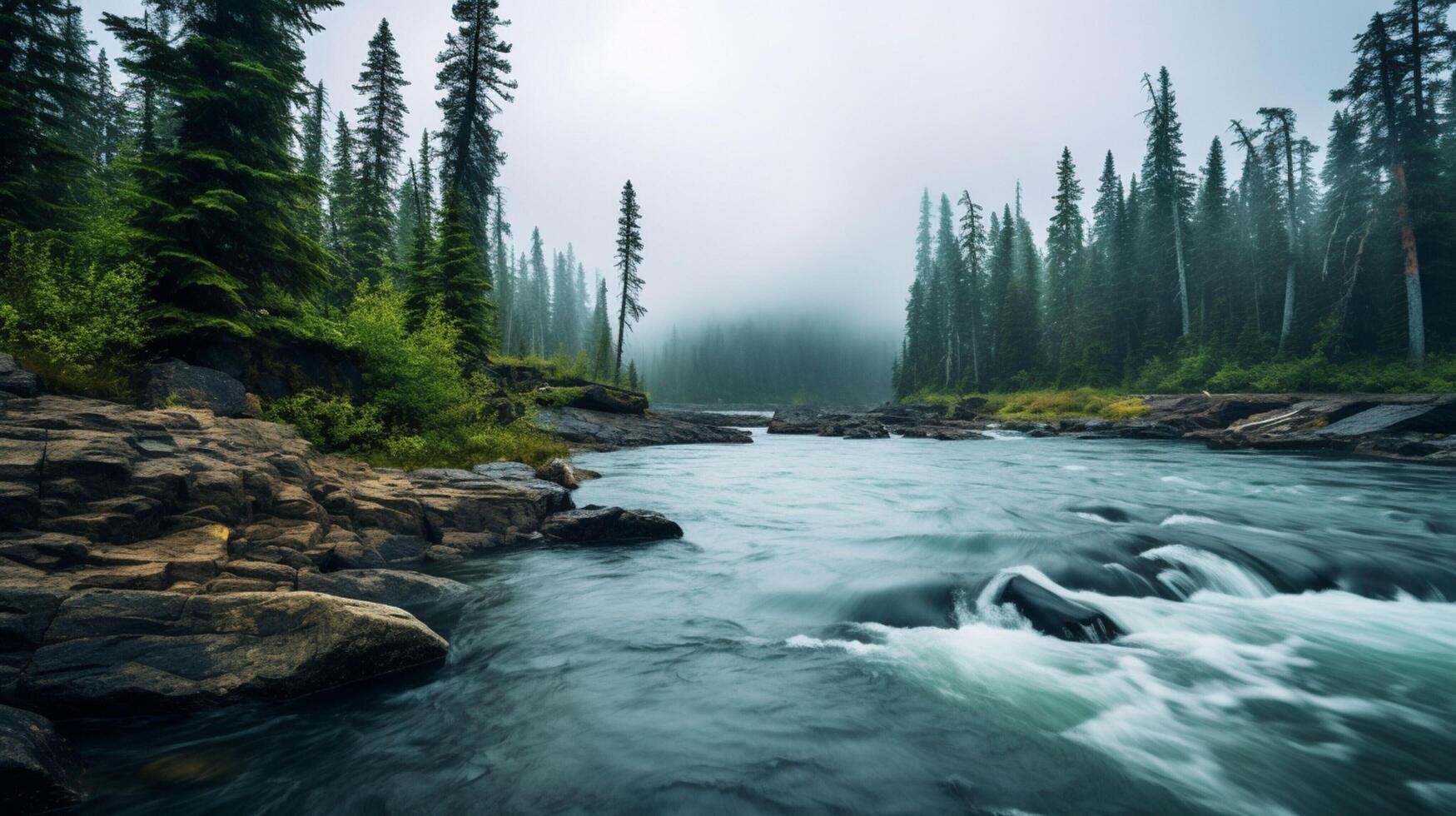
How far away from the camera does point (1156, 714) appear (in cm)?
523

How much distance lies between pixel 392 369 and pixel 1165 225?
59.9 m

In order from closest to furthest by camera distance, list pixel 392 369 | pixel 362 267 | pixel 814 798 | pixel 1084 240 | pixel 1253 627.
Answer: pixel 814 798
pixel 1253 627
pixel 392 369
pixel 362 267
pixel 1084 240

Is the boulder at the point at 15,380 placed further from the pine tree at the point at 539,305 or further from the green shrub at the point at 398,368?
the pine tree at the point at 539,305

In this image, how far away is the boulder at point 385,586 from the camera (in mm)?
6738

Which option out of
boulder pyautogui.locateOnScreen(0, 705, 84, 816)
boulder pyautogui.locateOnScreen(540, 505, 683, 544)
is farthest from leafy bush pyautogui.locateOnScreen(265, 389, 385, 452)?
boulder pyautogui.locateOnScreen(0, 705, 84, 816)

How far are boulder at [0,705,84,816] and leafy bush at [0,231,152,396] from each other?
279 inches

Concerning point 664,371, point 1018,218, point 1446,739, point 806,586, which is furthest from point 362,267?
point 664,371

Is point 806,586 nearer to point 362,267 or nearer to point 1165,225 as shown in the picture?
point 362,267

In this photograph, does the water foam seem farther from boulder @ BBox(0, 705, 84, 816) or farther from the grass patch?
the grass patch

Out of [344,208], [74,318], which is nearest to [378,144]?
[344,208]

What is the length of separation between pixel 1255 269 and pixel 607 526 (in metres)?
53.4

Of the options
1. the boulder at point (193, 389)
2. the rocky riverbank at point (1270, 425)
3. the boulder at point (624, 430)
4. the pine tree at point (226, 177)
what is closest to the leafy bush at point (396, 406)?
the boulder at point (193, 389)

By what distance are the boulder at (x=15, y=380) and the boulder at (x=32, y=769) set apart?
5.79m

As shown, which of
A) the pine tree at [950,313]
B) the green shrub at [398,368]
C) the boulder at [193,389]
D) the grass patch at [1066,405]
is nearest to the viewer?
the boulder at [193,389]
